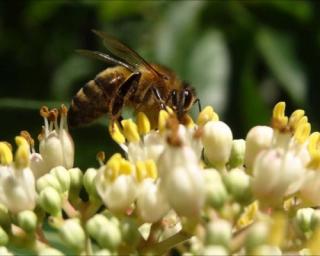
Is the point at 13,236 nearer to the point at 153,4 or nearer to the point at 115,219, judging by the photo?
the point at 115,219

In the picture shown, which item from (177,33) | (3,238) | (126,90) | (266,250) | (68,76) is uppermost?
(68,76)

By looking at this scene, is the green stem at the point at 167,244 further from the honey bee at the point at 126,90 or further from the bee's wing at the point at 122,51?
the bee's wing at the point at 122,51

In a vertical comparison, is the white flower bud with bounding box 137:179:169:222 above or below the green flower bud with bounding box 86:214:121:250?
above

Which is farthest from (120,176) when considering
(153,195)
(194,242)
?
(194,242)

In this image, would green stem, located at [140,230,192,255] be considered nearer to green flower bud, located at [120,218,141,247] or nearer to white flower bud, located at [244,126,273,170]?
green flower bud, located at [120,218,141,247]

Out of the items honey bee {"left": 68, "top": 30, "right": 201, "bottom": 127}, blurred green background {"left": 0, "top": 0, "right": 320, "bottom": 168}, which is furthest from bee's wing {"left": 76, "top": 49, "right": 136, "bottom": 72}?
blurred green background {"left": 0, "top": 0, "right": 320, "bottom": 168}

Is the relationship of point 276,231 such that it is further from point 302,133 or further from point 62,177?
point 62,177

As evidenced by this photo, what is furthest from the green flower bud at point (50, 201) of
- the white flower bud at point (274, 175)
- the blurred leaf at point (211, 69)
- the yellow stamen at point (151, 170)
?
the blurred leaf at point (211, 69)

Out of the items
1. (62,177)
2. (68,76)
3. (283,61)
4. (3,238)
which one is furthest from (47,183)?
(68,76)
